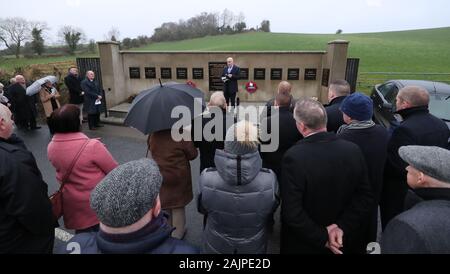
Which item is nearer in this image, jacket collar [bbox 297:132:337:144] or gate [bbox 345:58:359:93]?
jacket collar [bbox 297:132:337:144]

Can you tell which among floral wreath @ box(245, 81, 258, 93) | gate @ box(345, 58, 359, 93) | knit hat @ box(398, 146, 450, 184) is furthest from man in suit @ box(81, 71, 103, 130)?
knit hat @ box(398, 146, 450, 184)

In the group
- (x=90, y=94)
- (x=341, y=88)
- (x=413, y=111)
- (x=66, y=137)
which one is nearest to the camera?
(x=66, y=137)

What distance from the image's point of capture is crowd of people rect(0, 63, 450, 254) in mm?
1499

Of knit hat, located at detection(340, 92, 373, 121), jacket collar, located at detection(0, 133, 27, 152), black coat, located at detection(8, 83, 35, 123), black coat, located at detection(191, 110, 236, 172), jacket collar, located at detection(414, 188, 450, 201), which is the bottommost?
black coat, located at detection(8, 83, 35, 123)

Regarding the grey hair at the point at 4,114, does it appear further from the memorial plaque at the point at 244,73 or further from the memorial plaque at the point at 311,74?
the memorial plaque at the point at 311,74

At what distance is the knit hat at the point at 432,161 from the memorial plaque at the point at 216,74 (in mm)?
10087

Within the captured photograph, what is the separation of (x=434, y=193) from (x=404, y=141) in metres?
1.63

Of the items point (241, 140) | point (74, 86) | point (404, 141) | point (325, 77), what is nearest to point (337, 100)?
point (404, 141)

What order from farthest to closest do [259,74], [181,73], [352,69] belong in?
[181,73]
[259,74]
[352,69]

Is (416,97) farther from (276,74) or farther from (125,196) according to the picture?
(276,74)

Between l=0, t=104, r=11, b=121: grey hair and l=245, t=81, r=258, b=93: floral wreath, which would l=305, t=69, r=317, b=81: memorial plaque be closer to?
l=245, t=81, r=258, b=93: floral wreath

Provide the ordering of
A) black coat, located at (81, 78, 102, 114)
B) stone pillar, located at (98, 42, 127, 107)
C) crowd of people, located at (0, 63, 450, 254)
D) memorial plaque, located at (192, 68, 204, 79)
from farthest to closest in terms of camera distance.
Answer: memorial plaque, located at (192, 68, 204, 79)
stone pillar, located at (98, 42, 127, 107)
black coat, located at (81, 78, 102, 114)
crowd of people, located at (0, 63, 450, 254)

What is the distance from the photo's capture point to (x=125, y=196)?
1.40 metres

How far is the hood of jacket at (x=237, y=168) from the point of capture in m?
2.39
